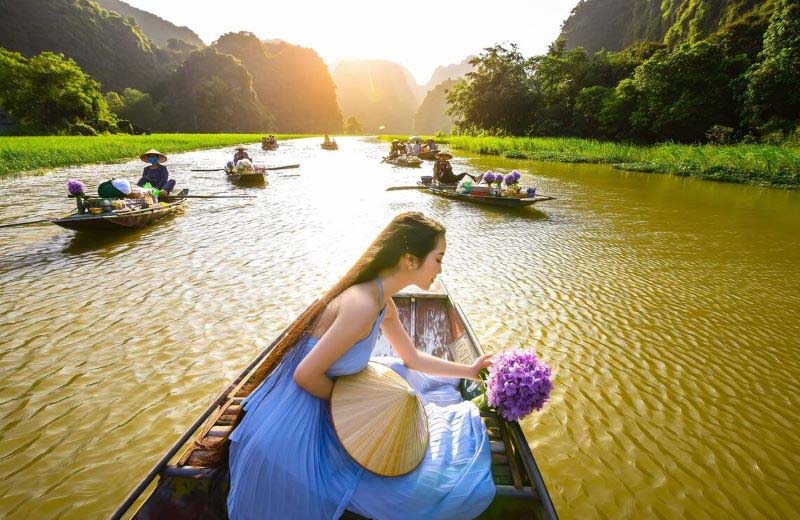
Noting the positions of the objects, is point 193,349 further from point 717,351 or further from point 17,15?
point 17,15

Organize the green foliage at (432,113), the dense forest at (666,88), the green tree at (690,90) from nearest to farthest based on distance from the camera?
1. the dense forest at (666,88)
2. the green tree at (690,90)
3. the green foliage at (432,113)

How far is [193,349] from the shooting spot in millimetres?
4777

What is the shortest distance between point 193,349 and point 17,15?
104158mm

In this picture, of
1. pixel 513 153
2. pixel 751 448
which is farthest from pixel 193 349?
pixel 513 153

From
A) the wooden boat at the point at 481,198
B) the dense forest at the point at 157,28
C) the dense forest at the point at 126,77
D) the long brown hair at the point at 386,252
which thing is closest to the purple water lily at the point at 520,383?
the long brown hair at the point at 386,252

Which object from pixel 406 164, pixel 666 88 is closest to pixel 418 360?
pixel 406 164

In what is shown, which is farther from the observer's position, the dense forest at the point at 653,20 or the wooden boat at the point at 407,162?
the dense forest at the point at 653,20

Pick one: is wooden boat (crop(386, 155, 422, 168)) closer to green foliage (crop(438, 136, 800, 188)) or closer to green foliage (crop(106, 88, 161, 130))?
green foliage (crop(438, 136, 800, 188))

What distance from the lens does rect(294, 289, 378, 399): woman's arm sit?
1828 mm

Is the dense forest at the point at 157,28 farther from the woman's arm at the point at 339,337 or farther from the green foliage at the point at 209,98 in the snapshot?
the woman's arm at the point at 339,337

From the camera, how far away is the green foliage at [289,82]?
381 ft

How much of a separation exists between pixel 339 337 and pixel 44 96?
58.2 meters

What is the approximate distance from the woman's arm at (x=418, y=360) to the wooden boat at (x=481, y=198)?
10339 millimetres

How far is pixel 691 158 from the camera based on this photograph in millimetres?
21688
